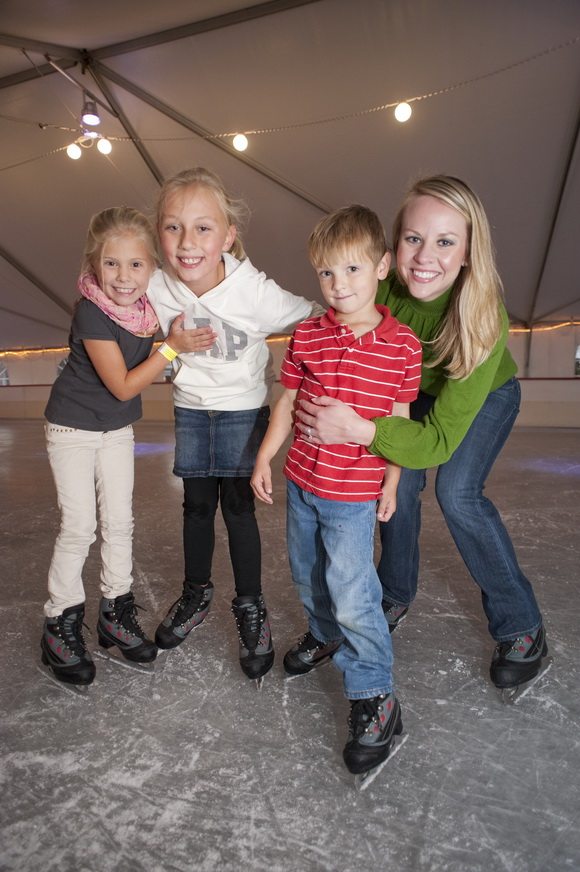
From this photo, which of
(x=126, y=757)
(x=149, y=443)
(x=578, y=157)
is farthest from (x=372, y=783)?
(x=578, y=157)

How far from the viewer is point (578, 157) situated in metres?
6.32

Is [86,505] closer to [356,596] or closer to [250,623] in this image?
[250,623]

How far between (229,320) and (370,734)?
3.15 ft

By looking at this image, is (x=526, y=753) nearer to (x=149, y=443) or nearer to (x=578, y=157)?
(x=149, y=443)

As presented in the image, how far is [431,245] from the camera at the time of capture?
1.33 meters

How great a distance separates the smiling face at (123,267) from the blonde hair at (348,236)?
450mm

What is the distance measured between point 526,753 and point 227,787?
1.86 feet

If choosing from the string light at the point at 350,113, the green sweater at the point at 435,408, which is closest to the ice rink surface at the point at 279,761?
the green sweater at the point at 435,408

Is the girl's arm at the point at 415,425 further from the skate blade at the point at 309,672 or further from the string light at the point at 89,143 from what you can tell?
the string light at the point at 89,143

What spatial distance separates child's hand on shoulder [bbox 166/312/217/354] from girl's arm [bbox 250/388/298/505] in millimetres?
233

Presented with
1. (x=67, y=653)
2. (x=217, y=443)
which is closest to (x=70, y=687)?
(x=67, y=653)

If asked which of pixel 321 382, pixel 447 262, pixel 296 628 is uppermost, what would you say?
pixel 447 262

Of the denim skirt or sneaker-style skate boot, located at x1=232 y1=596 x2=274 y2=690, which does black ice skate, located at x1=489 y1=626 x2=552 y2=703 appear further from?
the denim skirt

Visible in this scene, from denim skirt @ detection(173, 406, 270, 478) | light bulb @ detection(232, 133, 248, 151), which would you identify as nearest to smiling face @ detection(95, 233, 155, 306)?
denim skirt @ detection(173, 406, 270, 478)
